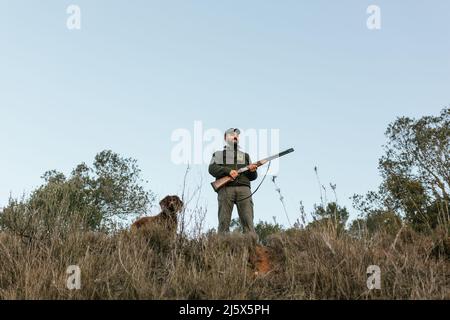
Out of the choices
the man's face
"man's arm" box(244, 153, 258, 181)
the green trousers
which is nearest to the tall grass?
the green trousers

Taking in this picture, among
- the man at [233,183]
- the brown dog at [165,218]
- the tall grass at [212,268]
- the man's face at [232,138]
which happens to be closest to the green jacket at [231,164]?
the man at [233,183]

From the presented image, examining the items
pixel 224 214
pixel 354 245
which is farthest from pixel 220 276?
pixel 224 214

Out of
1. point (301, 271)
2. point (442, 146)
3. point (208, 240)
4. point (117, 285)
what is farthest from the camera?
point (442, 146)

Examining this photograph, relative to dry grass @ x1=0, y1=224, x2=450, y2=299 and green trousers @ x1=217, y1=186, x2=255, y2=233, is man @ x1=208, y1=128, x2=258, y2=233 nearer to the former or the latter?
green trousers @ x1=217, y1=186, x2=255, y2=233

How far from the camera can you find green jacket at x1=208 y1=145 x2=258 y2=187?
26.8 feet

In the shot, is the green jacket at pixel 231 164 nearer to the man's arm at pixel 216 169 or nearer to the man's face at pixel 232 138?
the man's arm at pixel 216 169

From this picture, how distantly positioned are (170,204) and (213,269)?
7.61ft

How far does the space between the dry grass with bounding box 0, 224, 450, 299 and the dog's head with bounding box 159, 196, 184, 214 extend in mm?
608

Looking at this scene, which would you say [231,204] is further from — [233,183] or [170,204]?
[170,204]
